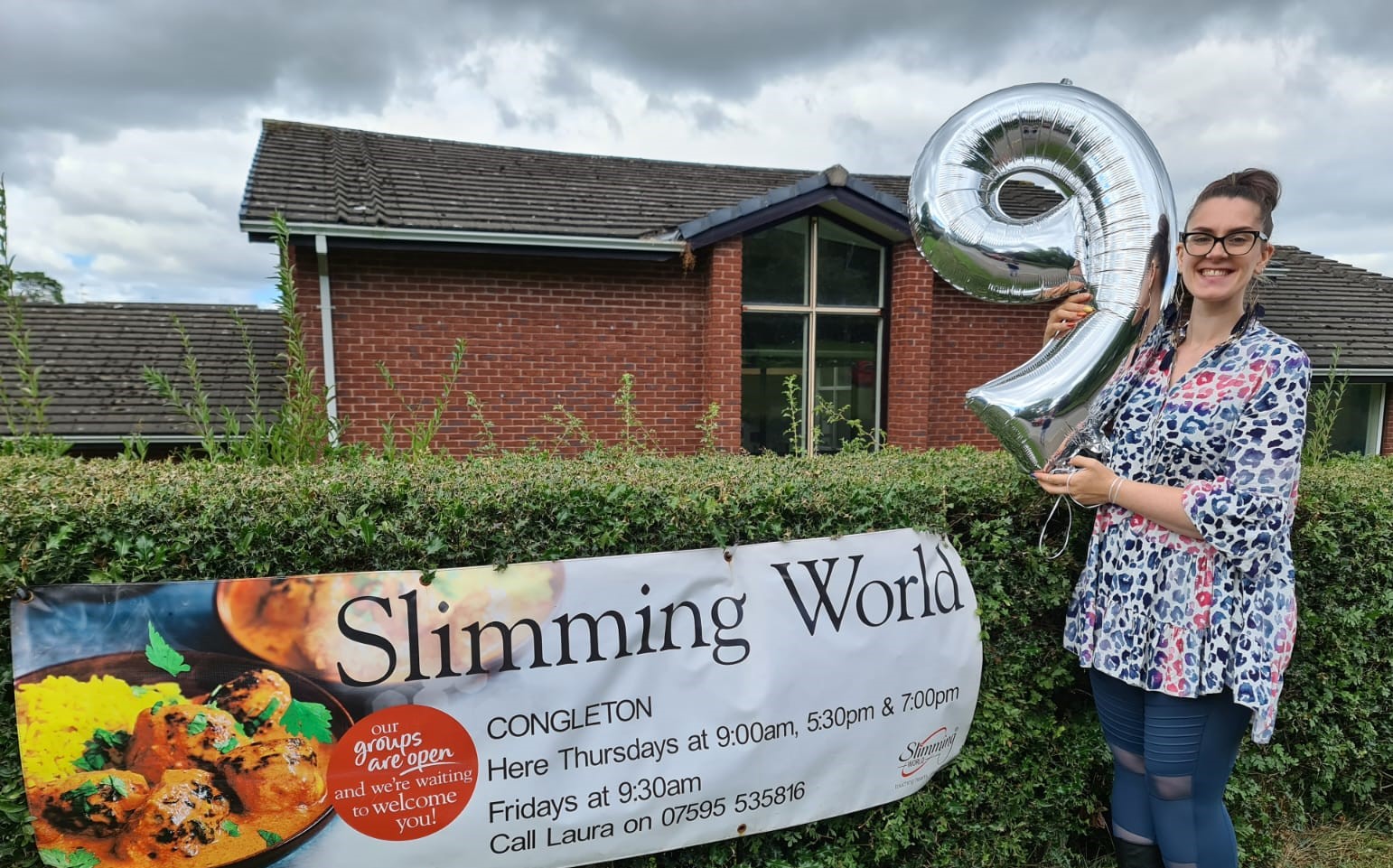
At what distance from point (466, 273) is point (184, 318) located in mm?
5456

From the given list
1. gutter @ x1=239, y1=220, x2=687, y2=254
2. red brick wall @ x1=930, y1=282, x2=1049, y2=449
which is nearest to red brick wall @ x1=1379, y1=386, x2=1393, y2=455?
red brick wall @ x1=930, y1=282, x2=1049, y2=449

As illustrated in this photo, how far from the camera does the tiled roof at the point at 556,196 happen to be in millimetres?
6695

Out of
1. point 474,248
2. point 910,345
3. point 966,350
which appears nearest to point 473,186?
point 474,248

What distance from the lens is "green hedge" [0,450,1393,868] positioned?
178cm

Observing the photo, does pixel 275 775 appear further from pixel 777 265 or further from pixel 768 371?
pixel 777 265

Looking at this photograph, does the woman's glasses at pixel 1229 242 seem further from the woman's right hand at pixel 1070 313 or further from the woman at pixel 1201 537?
the woman's right hand at pixel 1070 313

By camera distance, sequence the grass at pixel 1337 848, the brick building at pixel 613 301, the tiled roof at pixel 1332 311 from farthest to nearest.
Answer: the tiled roof at pixel 1332 311 < the brick building at pixel 613 301 < the grass at pixel 1337 848

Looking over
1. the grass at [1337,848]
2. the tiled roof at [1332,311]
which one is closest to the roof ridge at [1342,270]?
the tiled roof at [1332,311]

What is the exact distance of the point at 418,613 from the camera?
184cm

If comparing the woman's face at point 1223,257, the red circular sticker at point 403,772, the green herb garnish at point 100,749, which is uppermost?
the woman's face at point 1223,257

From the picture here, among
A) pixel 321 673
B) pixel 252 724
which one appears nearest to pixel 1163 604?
pixel 321 673

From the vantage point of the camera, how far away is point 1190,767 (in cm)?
180

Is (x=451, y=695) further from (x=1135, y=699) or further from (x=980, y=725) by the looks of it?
(x=1135, y=699)

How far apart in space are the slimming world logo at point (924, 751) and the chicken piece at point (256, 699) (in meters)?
1.81
